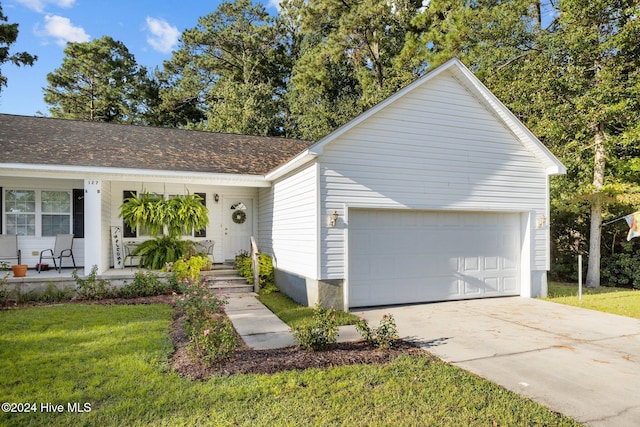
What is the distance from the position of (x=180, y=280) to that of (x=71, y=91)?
23.2 m

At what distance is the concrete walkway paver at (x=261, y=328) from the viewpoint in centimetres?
557

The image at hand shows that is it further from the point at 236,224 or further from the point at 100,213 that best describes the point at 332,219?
the point at 100,213

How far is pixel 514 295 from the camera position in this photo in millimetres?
9602

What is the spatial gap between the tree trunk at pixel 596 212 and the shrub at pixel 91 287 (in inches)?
507

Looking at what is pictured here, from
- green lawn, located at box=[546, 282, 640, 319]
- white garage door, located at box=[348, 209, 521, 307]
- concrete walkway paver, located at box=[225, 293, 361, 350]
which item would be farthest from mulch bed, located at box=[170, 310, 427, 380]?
green lawn, located at box=[546, 282, 640, 319]

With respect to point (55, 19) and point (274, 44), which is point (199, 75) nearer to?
point (274, 44)

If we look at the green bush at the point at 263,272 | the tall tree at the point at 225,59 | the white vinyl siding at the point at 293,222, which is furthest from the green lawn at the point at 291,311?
the tall tree at the point at 225,59

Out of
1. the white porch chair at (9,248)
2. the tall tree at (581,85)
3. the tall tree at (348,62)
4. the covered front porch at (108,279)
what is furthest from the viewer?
the tall tree at (348,62)

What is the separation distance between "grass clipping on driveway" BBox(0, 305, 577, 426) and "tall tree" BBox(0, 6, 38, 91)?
18.8 m

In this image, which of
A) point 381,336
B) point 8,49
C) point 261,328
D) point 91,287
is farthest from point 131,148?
point 8,49

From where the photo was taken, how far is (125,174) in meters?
9.27

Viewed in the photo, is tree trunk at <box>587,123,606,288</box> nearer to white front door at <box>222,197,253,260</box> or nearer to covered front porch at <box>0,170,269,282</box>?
covered front porch at <box>0,170,269,282</box>

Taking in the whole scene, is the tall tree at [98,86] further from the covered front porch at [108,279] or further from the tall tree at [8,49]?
the covered front porch at [108,279]

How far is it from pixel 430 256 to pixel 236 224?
Result: 5869mm
